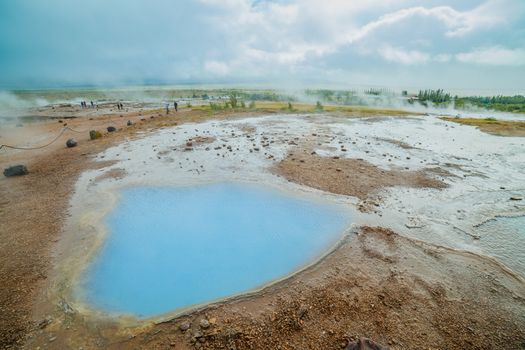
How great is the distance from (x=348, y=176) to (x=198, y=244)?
693cm

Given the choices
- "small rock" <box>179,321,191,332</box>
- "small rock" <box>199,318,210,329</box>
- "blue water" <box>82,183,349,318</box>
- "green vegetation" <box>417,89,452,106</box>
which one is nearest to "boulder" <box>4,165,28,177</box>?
"blue water" <box>82,183,349,318</box>

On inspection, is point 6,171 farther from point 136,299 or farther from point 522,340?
point 522,340

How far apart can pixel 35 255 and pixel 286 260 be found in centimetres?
596

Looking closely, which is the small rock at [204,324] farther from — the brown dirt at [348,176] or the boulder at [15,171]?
the boulder at [15,171]

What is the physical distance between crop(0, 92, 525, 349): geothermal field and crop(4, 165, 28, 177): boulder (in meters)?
0.24

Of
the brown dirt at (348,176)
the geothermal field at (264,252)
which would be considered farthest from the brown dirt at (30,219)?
the brown dirt at (348,176)

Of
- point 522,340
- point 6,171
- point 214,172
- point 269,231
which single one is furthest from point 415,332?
point 6,171

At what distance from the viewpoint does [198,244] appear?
6.91 m

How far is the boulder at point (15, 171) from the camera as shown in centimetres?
1148

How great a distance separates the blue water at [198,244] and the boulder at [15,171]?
19.9ft

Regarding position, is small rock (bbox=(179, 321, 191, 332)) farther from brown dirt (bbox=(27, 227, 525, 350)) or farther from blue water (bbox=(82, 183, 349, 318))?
blue water (bbox=(82, 183, 349, 318))

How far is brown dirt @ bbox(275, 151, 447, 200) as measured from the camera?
996cm

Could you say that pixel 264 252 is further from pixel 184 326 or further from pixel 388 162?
pixel 388 162

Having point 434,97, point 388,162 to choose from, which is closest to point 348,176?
point 388,162
